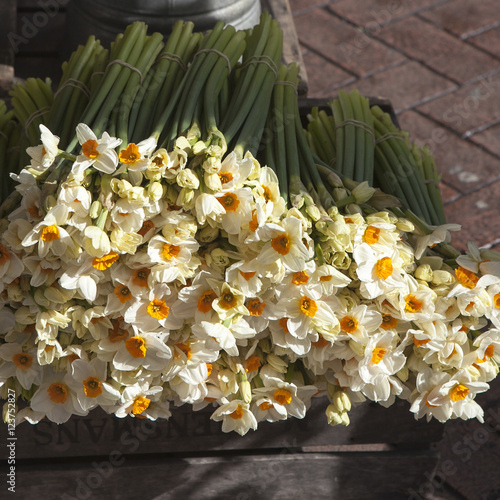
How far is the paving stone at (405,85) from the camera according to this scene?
2.80 meters

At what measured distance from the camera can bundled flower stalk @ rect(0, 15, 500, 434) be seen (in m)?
1.07

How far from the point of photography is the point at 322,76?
2.87 metres

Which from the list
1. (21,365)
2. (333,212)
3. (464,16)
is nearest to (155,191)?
(333,212)

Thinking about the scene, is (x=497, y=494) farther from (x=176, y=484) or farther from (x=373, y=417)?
(x=176, y=484)

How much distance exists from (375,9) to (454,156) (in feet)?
3.03

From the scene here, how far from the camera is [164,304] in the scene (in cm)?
112

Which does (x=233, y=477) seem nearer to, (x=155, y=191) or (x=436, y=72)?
(x=155, y=191)

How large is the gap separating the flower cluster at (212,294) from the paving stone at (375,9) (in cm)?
214

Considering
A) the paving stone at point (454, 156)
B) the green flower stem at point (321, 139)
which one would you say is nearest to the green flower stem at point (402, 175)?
the green flower stem at point (321, 139)

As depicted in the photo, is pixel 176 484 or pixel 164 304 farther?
pixel 176 484

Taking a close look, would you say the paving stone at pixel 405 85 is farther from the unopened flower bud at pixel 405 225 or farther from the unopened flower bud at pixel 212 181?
the unopened flower bud at pixel 212 181

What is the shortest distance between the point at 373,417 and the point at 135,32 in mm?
893

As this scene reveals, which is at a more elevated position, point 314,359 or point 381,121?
point 381,121

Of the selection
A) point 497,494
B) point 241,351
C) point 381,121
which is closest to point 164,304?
point 241,351
